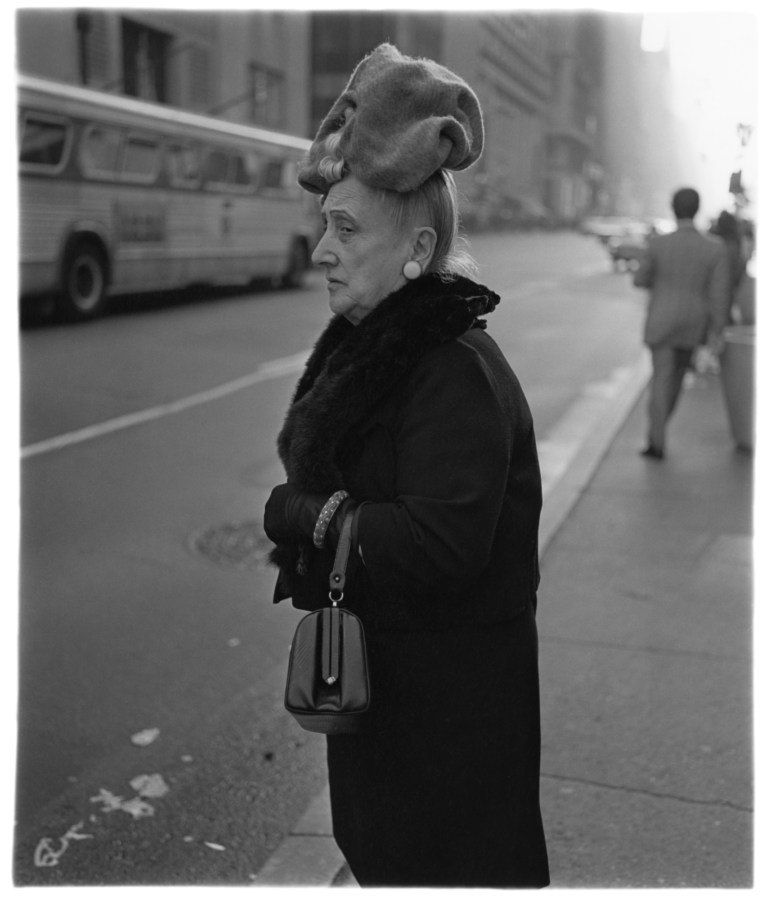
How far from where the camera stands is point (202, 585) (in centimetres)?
529

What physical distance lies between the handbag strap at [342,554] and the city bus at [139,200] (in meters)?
12.9

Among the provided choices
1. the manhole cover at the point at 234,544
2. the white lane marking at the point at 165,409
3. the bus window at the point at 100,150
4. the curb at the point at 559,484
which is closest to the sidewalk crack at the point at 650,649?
the curb at the point at 559,484

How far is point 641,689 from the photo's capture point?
4004 millimetres

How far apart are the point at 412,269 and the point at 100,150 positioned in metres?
14.8

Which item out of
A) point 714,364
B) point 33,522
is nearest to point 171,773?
point 33,522

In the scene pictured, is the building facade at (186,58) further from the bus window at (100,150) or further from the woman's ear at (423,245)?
the woman's ear at (423,245)

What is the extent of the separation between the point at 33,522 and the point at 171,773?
304cm

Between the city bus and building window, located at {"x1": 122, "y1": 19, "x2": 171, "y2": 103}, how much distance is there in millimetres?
6930

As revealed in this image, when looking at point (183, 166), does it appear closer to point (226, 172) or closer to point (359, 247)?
point (226, 172)

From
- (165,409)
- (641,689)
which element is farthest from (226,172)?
(641,689)

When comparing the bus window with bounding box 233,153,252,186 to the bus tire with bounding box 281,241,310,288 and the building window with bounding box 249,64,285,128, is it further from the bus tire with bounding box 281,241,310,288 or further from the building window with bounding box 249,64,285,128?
the building window with bounding box 249,64,285,128

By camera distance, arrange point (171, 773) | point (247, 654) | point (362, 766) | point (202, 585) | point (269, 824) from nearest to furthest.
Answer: point (362, 766), point (269, 824), point (171, 773), point (247, 654), point (202, 585)

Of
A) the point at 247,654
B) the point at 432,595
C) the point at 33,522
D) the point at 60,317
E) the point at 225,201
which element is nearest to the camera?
the point at 432,595

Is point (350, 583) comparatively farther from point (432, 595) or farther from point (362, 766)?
point (362, 766)
